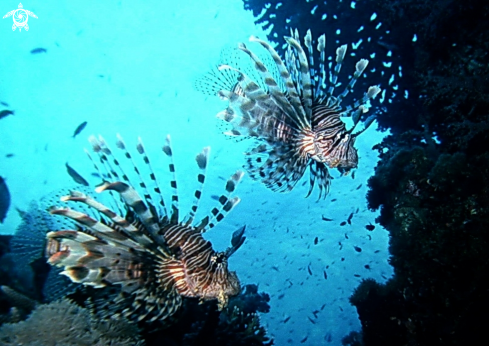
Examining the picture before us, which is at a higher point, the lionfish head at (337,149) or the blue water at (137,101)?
the blue water at (137,101)

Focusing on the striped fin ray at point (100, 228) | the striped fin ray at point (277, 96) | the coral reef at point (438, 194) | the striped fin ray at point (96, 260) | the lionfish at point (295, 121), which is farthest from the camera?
the coral reef at point (438, 194)

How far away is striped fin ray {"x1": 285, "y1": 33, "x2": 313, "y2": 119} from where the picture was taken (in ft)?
10.0

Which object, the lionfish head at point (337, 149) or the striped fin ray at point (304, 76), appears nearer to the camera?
the striped fin ray at point (304, 76)

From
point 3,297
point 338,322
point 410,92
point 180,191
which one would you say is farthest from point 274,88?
point 338,322

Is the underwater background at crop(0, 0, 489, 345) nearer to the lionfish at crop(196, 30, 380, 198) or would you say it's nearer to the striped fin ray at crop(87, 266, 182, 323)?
the lionfish at crop(196, 30, 380, 198)

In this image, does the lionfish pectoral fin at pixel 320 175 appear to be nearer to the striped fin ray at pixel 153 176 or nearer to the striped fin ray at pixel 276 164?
the striped fin ray at pixel 276 164

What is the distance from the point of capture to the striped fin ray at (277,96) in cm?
302

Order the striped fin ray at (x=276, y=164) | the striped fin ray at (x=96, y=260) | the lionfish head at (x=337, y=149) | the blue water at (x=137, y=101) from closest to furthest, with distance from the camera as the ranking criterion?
1. the striped fin ray at (x=96, y=260)
2. the lionfish head at (x=337, y=149)
3. the striped fin ray at (x=276, y=164)
4. the blue water at (x=137, y=101)

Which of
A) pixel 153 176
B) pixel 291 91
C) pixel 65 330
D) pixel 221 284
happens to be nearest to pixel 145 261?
pixel 221 284

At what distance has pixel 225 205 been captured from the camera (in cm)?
328

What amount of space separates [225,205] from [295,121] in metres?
1.17

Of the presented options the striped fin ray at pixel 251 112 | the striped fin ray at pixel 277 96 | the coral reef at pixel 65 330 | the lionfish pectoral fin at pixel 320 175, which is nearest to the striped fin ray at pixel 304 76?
the striped fin ray at pixel 277 96

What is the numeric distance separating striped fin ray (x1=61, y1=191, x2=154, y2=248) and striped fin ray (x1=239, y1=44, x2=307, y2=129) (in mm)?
1651

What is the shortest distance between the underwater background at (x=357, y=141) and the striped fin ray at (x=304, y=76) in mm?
1531
